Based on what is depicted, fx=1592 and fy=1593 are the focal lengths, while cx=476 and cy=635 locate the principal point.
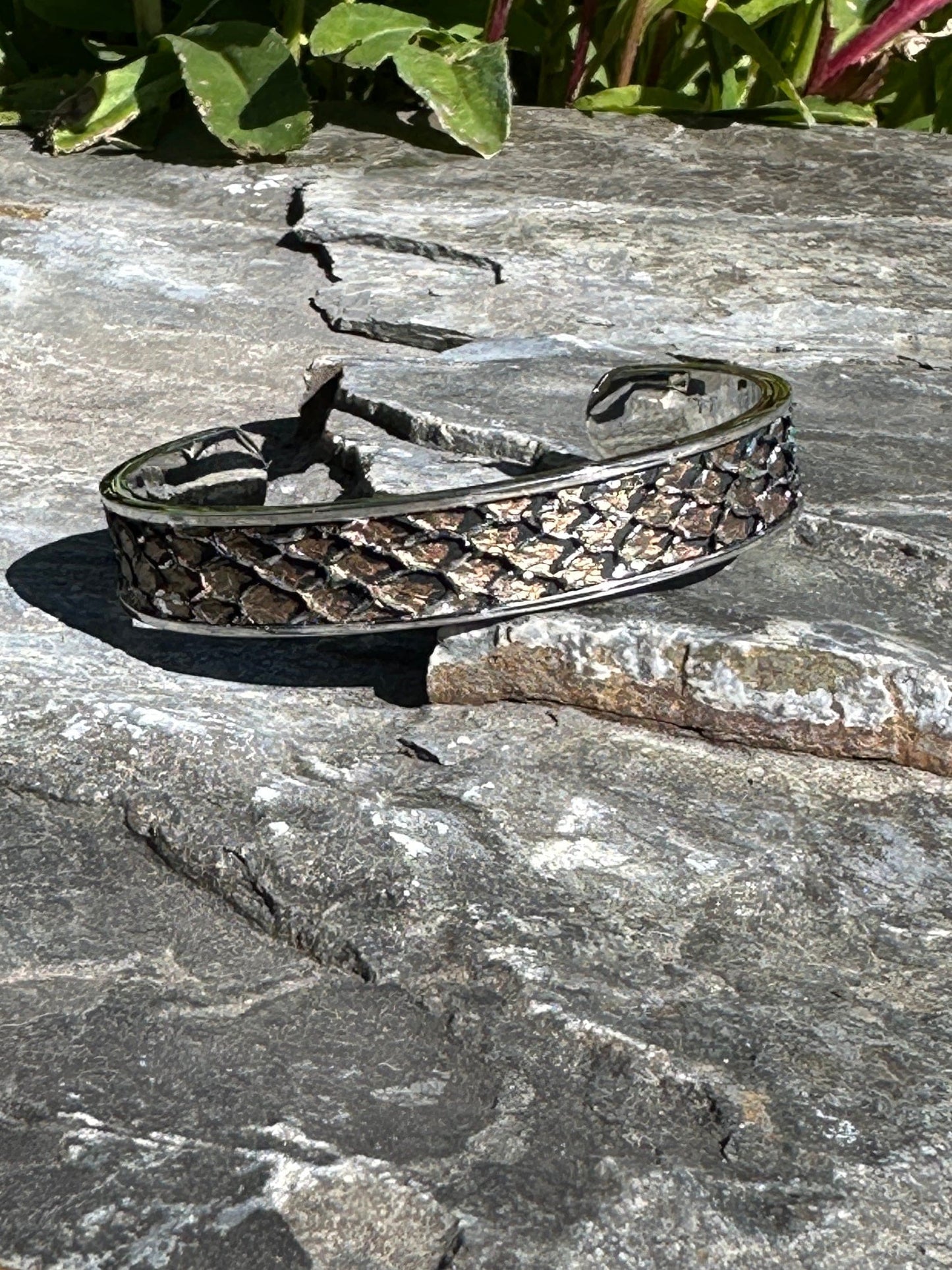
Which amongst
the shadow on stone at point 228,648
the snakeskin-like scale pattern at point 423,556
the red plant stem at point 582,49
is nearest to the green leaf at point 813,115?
the red plant stem at point 582,49

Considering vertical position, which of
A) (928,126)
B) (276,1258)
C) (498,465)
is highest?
(928,126)

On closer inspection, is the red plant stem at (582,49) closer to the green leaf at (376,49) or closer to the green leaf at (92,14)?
the green leaf at (376,49)

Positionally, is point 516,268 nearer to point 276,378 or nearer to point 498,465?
point 276,378

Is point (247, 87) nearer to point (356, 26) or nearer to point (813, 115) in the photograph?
point (356, 26)

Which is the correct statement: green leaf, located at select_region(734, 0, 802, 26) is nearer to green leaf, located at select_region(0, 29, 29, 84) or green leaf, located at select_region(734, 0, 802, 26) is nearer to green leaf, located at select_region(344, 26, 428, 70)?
green leaf, located at select_region(344, 26, 428, 70)

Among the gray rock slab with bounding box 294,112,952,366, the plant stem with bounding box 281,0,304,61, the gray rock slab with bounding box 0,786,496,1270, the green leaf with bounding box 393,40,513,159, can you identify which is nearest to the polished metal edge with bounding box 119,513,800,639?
the gray rock slab with bounding box 0,786,496,1270

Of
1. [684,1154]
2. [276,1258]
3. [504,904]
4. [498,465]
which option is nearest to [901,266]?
[498,465]
